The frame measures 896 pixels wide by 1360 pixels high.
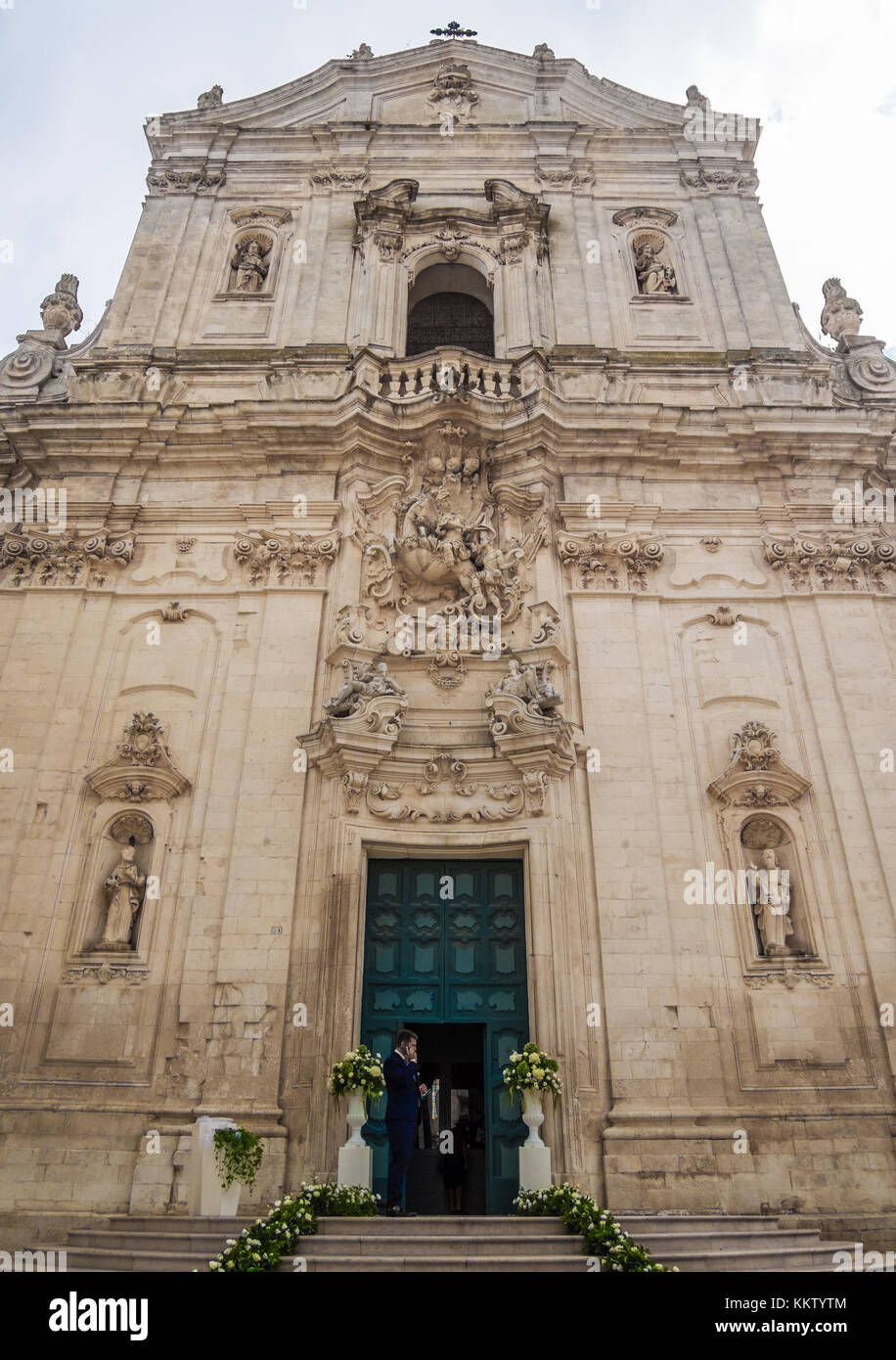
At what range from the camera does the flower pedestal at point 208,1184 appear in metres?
7.99

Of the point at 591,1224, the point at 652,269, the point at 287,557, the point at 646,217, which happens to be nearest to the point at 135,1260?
the point at 591,1224

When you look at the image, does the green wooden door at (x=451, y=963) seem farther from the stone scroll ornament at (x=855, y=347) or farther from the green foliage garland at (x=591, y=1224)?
the stone scroll ornament at (x=855, y=347)

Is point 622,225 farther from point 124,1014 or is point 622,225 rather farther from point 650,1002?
point 124,1014

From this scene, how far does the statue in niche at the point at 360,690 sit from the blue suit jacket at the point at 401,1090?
13.1ft

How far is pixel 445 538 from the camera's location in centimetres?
1256

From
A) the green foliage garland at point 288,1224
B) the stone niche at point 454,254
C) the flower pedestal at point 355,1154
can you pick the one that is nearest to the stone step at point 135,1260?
the green foliage garland at point 288,1224

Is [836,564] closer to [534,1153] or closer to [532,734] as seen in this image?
[532,734]

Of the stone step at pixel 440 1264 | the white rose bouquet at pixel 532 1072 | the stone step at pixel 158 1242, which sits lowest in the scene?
the stone step at pixel 440 1264

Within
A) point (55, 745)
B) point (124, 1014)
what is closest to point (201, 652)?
point (55, 745)

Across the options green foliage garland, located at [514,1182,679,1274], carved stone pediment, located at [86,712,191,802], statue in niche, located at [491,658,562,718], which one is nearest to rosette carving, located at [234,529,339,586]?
carved stone pediment, located at [86,712,191,802]

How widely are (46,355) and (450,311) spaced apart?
6.83 meters

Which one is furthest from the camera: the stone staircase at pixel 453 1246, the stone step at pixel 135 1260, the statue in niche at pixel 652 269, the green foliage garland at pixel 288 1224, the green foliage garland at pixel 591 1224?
the statue in niche at pixel 652 269

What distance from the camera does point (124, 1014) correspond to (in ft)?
32.8

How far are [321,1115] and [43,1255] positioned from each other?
2.64 m
